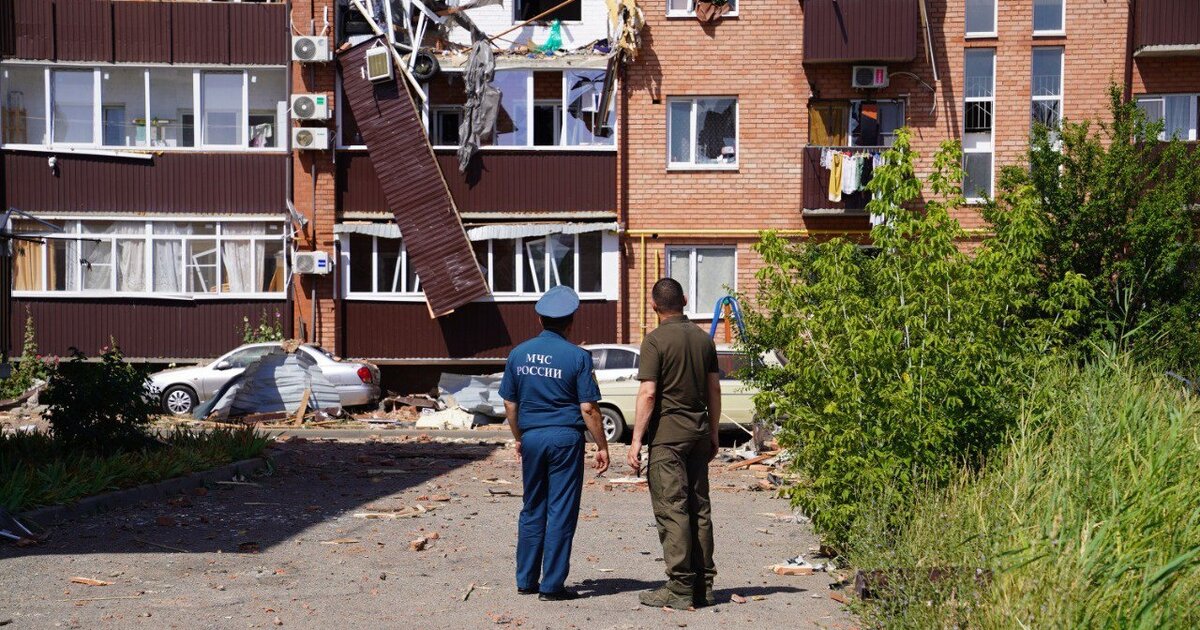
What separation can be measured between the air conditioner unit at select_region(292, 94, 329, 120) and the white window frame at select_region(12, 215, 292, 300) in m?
2.39

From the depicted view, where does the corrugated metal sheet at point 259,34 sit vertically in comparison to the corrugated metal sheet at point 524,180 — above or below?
above

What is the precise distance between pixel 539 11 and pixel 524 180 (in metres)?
3.84

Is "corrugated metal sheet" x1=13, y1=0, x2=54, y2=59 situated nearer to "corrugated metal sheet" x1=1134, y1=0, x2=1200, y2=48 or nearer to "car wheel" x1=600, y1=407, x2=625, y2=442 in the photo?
"car wheel" x1=600, y1=407, x2=625, y2=442

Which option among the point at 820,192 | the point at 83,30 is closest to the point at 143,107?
the point at 83,30

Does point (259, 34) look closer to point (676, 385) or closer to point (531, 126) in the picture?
point (531, 126)

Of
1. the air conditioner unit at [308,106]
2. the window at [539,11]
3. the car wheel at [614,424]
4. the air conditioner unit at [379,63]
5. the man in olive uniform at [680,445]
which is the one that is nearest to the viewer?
the man in olive uniform at [680,445]

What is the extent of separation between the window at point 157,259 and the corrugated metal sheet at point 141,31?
3.39m

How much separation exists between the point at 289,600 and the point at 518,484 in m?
6.80

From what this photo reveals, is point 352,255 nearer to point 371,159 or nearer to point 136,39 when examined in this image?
point 371,159

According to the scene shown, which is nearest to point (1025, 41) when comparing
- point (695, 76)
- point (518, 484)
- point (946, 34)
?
point (946, 34)

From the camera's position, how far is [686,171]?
27453 mm

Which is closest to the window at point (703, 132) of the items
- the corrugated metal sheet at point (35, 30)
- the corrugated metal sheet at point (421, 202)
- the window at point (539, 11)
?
the window at point (539, 11)

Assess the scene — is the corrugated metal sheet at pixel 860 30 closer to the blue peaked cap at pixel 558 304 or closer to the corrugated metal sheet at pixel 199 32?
the corrugated metal sheet at pixel 199 32

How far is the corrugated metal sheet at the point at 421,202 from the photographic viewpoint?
26844mm
